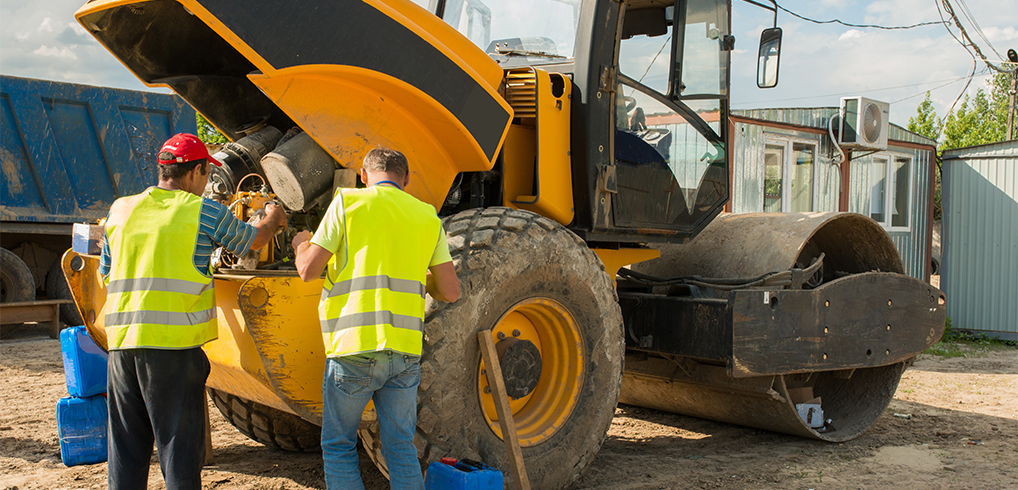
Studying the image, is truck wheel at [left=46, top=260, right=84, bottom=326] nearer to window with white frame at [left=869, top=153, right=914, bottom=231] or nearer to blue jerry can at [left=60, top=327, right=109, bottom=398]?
blue jerry can at [left=60, top=327, right=109, bottom=398]

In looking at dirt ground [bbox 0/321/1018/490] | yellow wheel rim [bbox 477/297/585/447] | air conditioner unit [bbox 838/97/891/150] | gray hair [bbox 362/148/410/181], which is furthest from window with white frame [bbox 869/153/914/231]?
gray hair [bbox 362/148/410/181]

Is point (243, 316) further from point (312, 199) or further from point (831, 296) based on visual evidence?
point (831, 296)

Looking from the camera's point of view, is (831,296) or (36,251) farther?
(36,251)

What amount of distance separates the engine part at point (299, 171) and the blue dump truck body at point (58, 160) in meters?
8.06

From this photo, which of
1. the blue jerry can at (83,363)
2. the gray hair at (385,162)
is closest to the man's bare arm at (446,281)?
the gray hair at (385,162)

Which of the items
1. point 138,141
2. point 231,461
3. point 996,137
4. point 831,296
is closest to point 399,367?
point 231,461

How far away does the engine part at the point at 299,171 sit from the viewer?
3.43m

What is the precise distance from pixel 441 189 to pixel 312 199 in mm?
622

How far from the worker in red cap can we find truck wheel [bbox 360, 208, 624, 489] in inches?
29.2

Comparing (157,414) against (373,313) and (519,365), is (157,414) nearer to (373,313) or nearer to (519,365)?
(373,313)

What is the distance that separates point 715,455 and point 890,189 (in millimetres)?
10039

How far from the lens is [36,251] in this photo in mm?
10531

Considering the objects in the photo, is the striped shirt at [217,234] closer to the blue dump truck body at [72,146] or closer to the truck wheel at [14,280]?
the truck wheel at [14,280]

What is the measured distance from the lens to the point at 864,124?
12.2 metres
